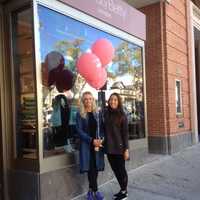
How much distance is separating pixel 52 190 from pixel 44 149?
2.09 feet

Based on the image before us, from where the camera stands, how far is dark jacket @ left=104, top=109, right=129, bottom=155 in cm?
516

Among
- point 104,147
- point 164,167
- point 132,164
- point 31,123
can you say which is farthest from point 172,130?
point 31,123

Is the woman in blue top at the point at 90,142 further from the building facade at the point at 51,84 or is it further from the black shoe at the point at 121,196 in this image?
the building facade at the point at 51,84

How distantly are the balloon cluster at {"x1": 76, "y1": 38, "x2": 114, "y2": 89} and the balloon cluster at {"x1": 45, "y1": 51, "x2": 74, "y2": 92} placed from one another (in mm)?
551

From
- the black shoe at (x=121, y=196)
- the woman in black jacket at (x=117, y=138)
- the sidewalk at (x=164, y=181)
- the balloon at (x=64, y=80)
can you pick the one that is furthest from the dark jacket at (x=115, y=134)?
the balloon at (x=64, y=80)

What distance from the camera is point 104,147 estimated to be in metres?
5.20

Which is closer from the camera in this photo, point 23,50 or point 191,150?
point 23,50

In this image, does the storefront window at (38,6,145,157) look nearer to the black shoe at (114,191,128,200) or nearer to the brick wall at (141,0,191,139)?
the black shoe at (114,191,128,200)

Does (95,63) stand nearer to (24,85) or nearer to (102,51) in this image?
(102,51)

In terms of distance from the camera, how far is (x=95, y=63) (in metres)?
4.98

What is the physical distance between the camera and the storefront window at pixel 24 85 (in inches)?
201

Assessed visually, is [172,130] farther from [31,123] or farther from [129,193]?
[31,123]

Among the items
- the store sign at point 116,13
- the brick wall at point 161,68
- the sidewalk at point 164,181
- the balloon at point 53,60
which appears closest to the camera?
the balloon at point 53,60

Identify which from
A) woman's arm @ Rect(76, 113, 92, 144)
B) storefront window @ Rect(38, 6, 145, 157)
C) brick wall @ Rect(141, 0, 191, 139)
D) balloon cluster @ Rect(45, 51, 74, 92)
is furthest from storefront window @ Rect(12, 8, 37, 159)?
brick wall @ Rect(141, 0, 191, 139)
